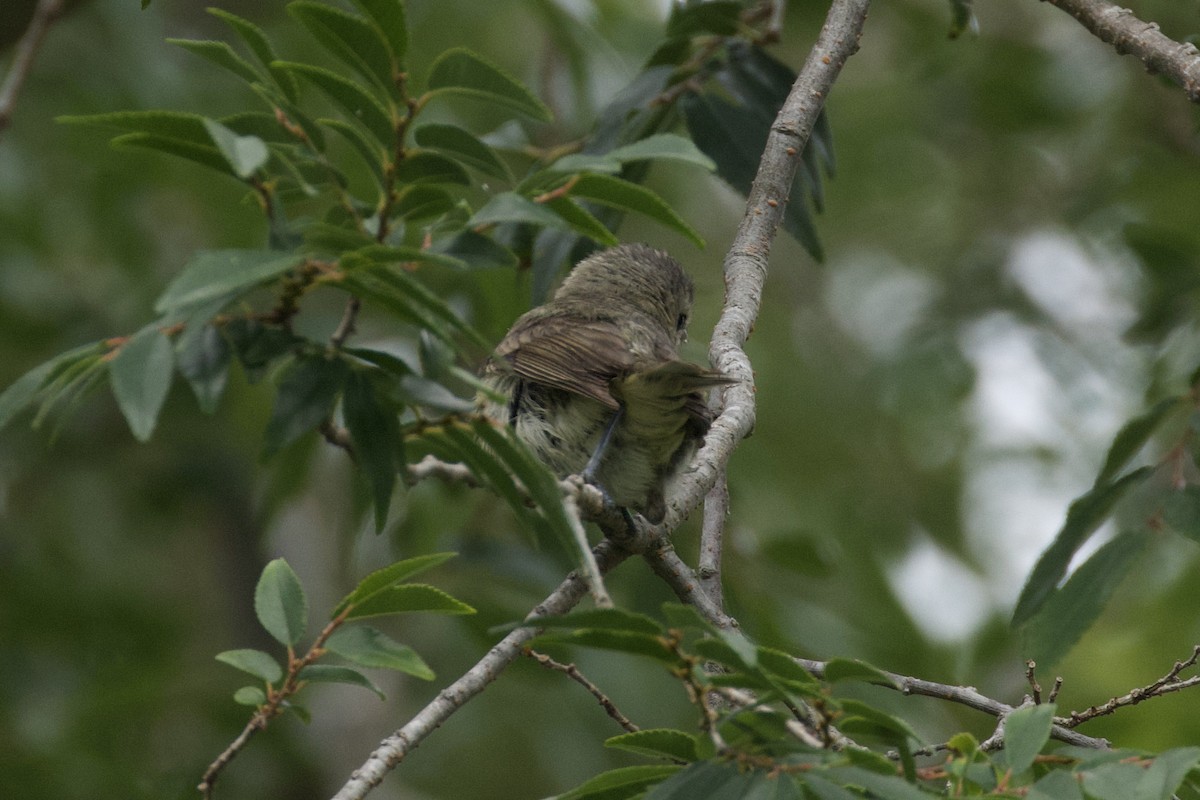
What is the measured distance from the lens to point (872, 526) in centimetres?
728

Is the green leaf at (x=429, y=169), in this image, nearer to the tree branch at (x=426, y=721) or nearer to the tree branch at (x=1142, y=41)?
the tree branch at (x=426, y=721)

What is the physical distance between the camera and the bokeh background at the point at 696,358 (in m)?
5.73

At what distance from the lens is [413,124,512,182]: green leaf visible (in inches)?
92.0

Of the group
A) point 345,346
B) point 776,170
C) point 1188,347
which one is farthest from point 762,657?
point 1188,347

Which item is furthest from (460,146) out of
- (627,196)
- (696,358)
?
(696,358)

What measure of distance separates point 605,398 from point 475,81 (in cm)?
120

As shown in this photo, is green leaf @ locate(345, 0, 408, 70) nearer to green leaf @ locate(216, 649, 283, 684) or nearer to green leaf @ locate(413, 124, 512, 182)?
green leaf @ locate(413, 124, 512, 182)

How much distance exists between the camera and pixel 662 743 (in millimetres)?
2199

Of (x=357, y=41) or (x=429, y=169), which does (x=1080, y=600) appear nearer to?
(x=429, y=169)

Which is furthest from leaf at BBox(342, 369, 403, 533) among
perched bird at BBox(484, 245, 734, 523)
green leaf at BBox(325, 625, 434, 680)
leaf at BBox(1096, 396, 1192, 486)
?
leaf at BBox(1096, 396, 1192, 486)

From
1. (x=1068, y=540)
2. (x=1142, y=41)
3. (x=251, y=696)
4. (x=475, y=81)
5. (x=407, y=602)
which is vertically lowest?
(x=251, y=696)

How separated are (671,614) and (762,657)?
207mm

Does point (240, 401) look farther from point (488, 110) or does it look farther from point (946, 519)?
point (946, 519)

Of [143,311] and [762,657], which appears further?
[143,311]
